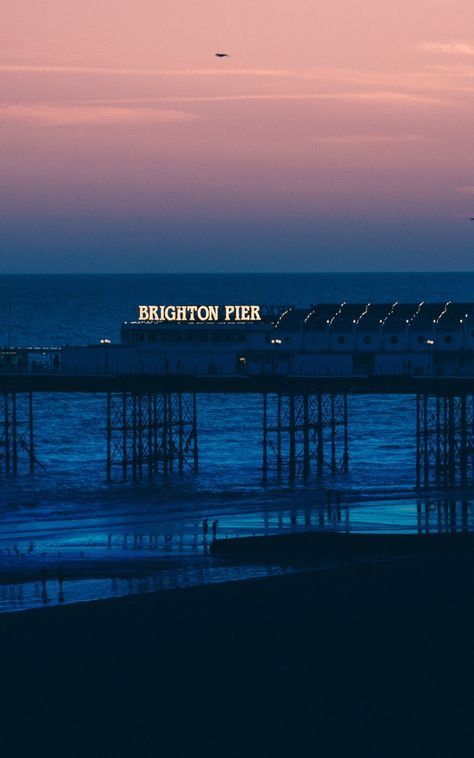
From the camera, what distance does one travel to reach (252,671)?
4128cm

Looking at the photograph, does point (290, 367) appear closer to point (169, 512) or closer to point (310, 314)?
point (310, 314)

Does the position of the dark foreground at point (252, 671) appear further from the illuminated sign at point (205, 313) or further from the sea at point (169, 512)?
the illuminated sign at point (205, 313)

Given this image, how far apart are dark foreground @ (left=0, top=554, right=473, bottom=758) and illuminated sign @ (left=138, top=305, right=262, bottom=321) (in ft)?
163

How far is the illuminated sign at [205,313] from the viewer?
333 ft

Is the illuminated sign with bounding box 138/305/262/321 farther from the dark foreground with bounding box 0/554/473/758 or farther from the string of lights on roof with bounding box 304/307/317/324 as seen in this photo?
the dark foreground with bounding box 0/554/473/758

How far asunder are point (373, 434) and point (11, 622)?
3146 inches

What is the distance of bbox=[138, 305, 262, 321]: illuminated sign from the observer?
333 ft

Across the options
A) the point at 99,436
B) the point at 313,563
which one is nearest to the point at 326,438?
the point at 99,436

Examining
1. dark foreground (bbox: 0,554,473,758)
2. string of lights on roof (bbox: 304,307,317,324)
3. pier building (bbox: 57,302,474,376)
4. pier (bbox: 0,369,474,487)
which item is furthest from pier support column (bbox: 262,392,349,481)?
dark foreground (bbox: 0,554,473,758)

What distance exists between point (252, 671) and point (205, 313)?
205 ft

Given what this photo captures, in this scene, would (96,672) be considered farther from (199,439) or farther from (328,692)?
(199,439)

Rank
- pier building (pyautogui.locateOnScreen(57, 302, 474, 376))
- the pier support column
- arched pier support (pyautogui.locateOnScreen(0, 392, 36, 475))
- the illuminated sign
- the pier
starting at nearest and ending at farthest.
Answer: the pier → the pier support column → pier building (pyautogui.locateOnScreen(57, 302, 474, 376)) → arched pier support (pyautogui.locateOnScreen(0, 392, 36, 475)) → the illuminated sign

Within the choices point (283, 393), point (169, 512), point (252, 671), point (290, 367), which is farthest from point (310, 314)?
point (252, 671)

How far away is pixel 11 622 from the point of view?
46.6 m
